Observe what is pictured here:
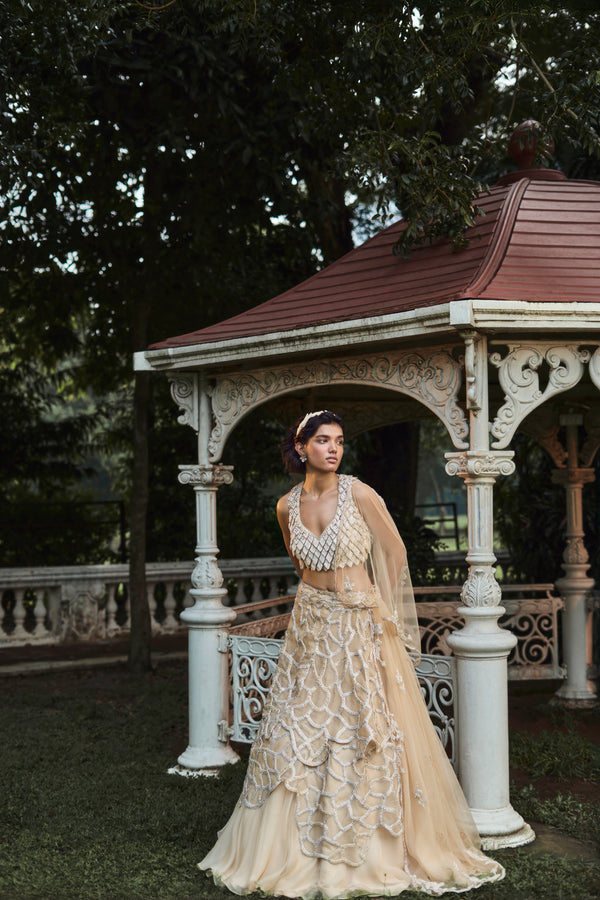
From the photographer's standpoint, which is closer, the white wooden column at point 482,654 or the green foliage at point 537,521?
the white wooden column at point 482,654

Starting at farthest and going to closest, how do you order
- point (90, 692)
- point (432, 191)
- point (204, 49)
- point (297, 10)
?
1. point (90, 692)
2. point (204, 49)
3. point (297, 10)
4. point (432, 191)

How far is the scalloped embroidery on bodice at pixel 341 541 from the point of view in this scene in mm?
4633

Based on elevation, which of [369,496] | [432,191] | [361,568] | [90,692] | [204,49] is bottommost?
[90,692]

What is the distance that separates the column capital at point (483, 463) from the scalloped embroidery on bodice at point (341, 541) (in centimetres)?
88

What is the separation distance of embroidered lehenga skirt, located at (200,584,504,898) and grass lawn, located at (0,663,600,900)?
174mm

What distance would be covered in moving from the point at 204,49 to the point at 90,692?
574 cm

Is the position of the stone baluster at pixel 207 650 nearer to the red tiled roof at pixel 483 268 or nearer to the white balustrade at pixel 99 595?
the red tiled roof at pixel 483 268

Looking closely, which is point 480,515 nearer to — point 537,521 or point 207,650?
point 207,650

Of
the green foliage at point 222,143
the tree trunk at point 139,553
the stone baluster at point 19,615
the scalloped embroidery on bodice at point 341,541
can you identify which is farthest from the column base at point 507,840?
the stone baluster at point 19,615

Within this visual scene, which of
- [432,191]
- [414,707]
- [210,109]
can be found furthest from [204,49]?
[414,707]

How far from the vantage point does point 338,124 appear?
28.7 feet

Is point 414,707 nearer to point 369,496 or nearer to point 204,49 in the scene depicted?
point 369,496

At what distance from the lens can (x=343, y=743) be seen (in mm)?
4469

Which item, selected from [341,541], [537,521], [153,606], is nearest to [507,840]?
[341,541]
